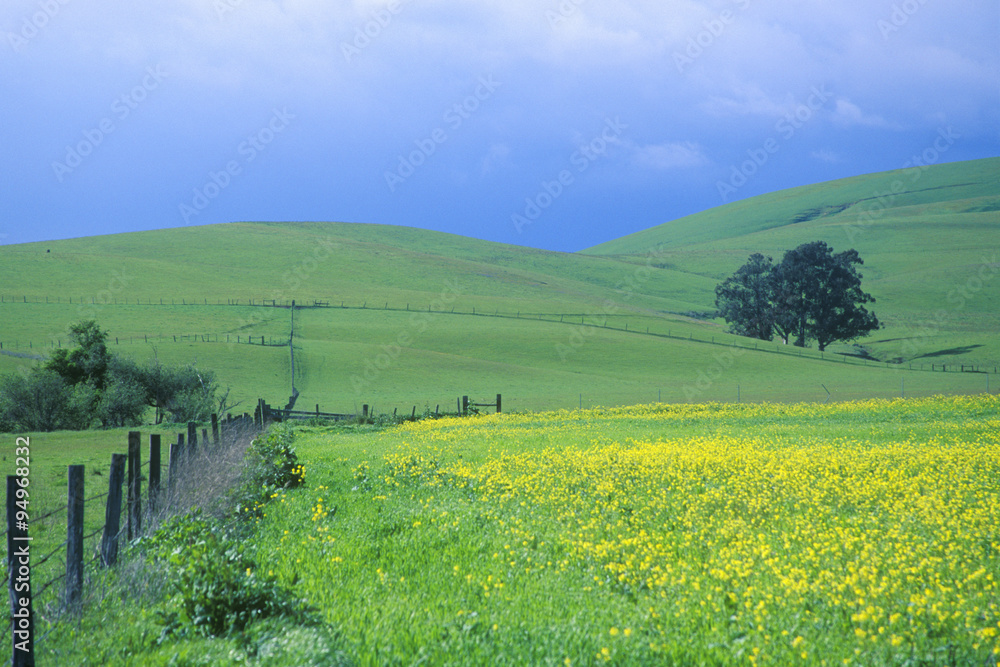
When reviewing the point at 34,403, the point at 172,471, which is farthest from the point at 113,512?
the point at 34,403

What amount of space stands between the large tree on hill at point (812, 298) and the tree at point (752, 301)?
119 mm

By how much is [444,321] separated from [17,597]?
257ft

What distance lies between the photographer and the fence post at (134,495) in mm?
9438

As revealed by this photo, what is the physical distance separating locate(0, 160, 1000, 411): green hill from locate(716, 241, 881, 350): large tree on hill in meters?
6.49

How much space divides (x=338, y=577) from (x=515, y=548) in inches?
84.5

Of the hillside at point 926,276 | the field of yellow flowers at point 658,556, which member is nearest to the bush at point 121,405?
the field of yellow flowers at point 658,556

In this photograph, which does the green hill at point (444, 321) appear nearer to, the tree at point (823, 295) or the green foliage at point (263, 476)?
the tree at point (823, 295)

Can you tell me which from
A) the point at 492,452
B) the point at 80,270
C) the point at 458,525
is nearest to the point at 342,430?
the point at 492,452

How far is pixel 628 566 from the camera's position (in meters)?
8.02

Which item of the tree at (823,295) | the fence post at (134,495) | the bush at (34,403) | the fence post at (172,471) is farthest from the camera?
the tree at (823,295)

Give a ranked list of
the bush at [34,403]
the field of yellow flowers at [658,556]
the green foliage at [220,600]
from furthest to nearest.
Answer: the bush at [34,403]
the green foliage at [220,600]
the field of yellow flowers at [658,556]

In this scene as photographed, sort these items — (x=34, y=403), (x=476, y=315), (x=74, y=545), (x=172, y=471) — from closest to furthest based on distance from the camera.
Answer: (x=74, y=545)
(x=172, y=471)
(x=34, y=403)
(x=476, y=315)

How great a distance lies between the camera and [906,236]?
610ft

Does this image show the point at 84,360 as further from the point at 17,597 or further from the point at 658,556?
the point at 658,556
